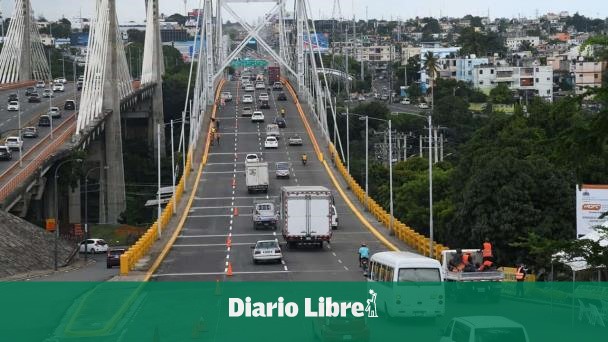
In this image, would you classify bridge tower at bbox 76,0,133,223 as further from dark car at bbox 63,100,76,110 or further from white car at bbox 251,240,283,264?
white car at bbox 251,240,283,264

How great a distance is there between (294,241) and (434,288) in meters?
24.8

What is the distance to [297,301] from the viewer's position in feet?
115

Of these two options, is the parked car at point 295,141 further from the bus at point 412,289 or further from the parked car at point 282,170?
the bus at point 412,289

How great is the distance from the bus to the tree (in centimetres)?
14962

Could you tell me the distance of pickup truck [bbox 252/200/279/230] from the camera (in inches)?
2584

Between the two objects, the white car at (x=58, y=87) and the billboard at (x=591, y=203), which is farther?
the white car at (x=58, y=87)

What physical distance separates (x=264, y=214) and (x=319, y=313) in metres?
36.1

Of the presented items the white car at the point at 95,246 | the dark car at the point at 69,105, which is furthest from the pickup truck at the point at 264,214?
the dark car at the point at 69,105

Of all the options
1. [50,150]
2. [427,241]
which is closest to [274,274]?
[427,241]

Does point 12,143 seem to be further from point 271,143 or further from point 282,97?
point 282,97

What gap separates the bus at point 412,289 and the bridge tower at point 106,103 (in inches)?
2755

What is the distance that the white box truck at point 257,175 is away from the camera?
7988cm

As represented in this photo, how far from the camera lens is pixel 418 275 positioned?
32.6m

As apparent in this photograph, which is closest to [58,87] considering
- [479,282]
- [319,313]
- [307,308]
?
[479,282]
